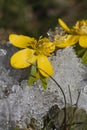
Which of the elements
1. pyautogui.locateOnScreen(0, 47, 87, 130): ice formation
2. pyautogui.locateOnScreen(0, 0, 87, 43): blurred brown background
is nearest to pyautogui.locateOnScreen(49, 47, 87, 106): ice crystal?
pyautogui.locateOnScreen(0, 47, 87, 130): ice formation

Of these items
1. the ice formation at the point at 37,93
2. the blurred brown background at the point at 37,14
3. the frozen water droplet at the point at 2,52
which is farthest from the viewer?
the blurred brown background at the point at 37,14

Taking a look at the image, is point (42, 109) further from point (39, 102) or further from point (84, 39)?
point (84, 39)

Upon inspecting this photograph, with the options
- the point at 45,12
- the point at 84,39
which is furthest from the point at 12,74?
the point at 45,12

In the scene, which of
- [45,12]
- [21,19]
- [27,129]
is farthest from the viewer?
[45,12]

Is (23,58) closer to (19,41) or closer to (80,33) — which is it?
(19,41)

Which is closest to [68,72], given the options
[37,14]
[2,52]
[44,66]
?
[44,66]

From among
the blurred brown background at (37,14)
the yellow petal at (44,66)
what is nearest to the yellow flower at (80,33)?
the yellow petal at (44,66)

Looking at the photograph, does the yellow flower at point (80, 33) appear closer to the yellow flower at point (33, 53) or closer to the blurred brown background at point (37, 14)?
the yellow flower at point (33, 53)
